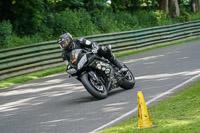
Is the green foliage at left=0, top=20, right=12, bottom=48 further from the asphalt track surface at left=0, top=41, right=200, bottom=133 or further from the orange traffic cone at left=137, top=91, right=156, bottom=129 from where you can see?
the orange traffic cone at left=137, top=91, right=156, bottom=129

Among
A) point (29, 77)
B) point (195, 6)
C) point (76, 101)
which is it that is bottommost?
point (29, 77)

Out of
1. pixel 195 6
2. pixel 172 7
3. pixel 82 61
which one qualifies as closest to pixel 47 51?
pixel 82 61

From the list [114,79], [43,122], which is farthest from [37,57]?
[43,122]

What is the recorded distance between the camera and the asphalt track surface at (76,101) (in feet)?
28.6

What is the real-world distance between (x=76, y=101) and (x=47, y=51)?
360 inches

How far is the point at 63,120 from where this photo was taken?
9.11 meters

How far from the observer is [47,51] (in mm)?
20188

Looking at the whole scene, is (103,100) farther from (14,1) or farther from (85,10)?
(85,10)

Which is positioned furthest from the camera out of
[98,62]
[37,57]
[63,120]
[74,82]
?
[37,57]

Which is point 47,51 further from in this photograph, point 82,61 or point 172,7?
point 172,7

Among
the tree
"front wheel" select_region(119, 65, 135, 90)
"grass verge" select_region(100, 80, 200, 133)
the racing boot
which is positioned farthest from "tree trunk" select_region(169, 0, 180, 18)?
"grass verge" select_region(100, 80, 200, 133)

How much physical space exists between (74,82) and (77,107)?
15.3 feet

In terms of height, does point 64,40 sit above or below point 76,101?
above

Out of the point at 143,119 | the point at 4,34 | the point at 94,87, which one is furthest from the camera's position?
the point at 4,34
